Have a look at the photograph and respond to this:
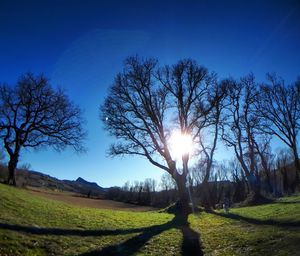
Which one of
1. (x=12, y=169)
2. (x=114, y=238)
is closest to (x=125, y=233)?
(x=114, y=238)

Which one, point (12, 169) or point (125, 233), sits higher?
point (12, 169)

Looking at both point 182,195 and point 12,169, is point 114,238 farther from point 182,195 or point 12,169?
point 12,169

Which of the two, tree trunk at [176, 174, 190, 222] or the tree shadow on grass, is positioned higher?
tree trunk at [176, 174, 190, 222]

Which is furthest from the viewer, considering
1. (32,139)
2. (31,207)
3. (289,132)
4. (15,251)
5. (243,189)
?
(243,189)

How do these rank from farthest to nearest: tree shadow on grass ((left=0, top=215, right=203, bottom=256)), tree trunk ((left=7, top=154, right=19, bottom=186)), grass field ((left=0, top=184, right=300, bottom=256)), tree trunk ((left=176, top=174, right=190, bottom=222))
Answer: tree trunk ((left=7, top=154, right=19, bottom=186)), tree trunk ((left=176, top=174, right=190, bottom=222)), tree shadow on grass ((left=0, top=215, right=203, bottom=256)), grass field ((left=0, top=184, right=300, bottom=256))

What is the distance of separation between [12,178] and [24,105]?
7.73 meters

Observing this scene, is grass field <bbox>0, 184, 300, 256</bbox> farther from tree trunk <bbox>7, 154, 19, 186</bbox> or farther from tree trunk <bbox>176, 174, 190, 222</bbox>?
tree trunk <bbox>7, 154, 19, 186</bbox>

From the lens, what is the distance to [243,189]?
76.1m

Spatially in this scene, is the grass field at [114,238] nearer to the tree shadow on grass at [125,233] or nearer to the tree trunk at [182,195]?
the tree shadow on grass at [125,233]

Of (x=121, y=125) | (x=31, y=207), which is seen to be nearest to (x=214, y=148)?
(x=121, y=125)

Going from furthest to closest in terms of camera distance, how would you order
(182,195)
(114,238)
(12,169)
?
(12,169), (182,195), (114,238)

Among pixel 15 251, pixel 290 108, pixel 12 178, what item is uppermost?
pixel 290 108

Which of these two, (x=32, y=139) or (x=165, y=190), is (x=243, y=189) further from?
(x=32, y=139)

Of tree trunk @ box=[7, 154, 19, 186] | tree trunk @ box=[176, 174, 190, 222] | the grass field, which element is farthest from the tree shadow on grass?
tree trunk @ box=[7, 154, 19, 186]
